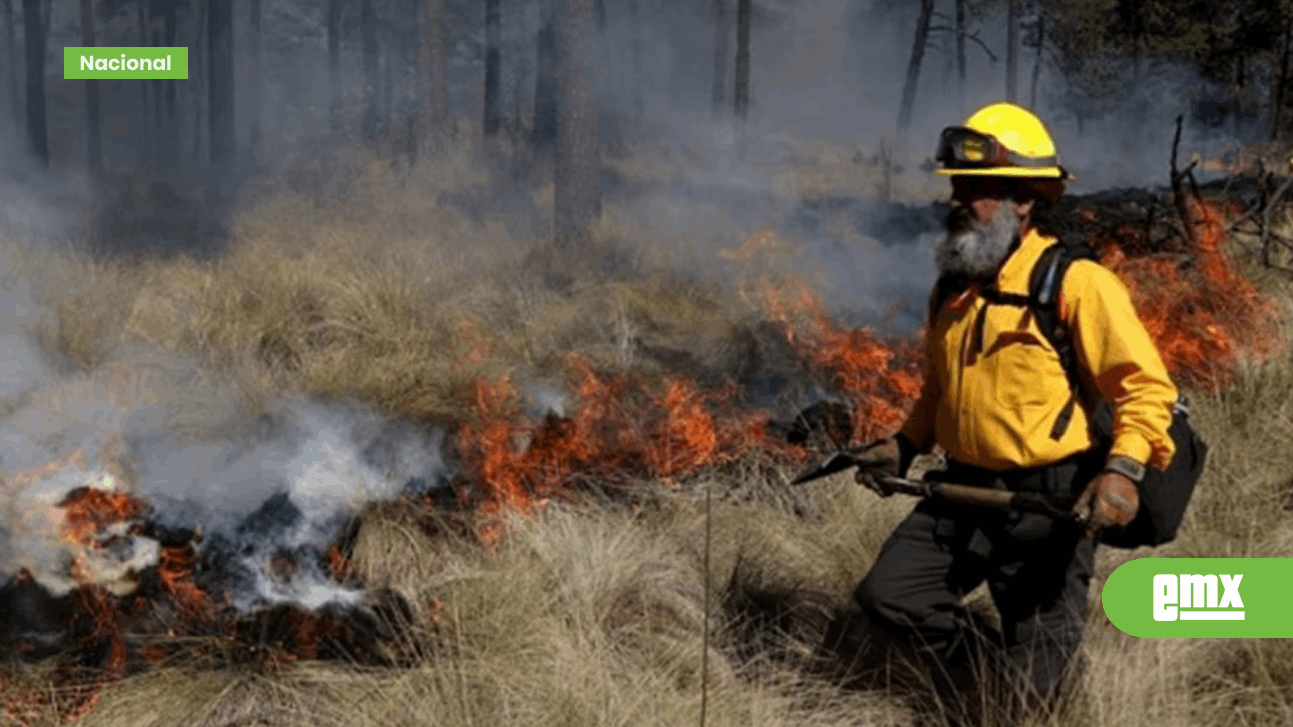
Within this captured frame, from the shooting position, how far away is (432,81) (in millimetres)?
16750

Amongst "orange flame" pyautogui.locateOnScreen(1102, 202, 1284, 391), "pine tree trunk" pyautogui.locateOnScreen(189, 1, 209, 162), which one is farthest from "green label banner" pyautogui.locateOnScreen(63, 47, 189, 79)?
"orange flame" pyautogui.locateOnScreen(1102, 202, 1284, 391)

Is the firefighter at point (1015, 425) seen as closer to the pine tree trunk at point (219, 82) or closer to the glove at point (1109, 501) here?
the glove at point (1109, 501)

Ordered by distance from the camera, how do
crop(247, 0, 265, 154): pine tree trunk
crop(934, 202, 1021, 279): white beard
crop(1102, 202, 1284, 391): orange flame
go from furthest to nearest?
crop(247, 0, 265, 154): pine tree trunk, crop(1102, 202, 1284, 391): orange flame, crop(934, 202, 1021, 279): white beard

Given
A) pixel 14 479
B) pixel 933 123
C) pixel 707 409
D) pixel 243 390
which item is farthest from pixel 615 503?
pixel 933 123

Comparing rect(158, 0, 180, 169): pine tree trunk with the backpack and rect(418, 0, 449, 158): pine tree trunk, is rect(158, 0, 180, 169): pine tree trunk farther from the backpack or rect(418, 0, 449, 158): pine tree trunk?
the backpack

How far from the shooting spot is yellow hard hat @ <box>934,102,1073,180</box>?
3264 millimetres

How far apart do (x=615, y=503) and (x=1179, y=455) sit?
2445 mm

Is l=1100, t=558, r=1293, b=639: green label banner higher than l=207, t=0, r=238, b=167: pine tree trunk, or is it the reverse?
l=207, t=0, r=238, b=167: pine tree trunk

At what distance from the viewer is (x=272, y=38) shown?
55.9 metres

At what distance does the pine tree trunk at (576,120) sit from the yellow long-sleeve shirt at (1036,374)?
256 inches

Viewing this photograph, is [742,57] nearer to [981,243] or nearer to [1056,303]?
[981,243]

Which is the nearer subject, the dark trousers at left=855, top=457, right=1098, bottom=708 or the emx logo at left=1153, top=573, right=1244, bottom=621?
the dark trousers at left=855, top=457, right=1098, bottom=708

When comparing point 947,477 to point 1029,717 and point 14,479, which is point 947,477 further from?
point 14,479

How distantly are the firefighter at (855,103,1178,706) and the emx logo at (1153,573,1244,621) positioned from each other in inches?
22.6
